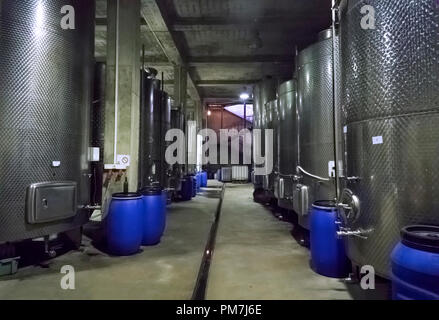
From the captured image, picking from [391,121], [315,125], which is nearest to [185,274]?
[391,121]

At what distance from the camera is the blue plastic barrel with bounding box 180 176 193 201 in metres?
9.15

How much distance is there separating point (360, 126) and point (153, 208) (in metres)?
2.91

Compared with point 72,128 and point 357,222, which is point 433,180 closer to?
point 357,222

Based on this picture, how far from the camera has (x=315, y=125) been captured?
159 inches

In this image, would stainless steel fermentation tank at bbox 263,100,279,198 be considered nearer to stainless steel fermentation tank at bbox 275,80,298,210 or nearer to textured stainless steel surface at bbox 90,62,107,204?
stainless steel fermentation tank at bbox 275,80,298,210

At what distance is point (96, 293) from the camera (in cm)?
263

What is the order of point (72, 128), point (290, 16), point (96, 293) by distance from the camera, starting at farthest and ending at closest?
point (290, 16)
point (72, 128)
point (96, 293)

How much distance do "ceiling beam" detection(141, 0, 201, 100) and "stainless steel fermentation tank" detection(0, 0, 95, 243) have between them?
223 centimetres

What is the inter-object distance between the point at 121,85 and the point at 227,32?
450 cm

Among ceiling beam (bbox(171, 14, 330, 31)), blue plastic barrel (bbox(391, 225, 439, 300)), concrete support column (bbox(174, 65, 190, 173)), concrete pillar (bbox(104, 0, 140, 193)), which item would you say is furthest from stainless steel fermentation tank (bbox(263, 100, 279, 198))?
blue plastic barrel (bbox(391, 225, 439, 300))
